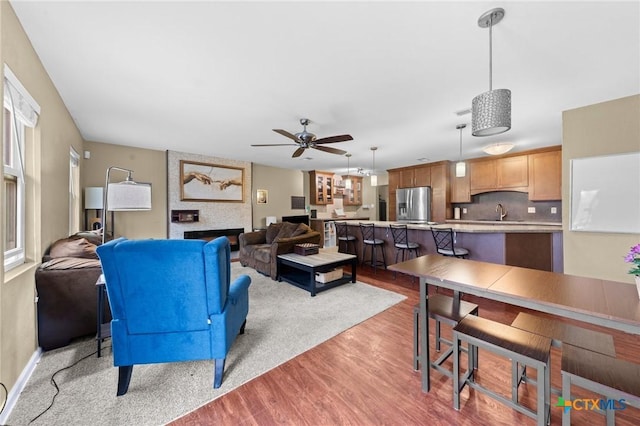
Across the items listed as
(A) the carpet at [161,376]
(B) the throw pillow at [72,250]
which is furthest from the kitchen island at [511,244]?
(B) the throw pillow at [72,250]

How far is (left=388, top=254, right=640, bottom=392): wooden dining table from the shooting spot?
1072 millimetres

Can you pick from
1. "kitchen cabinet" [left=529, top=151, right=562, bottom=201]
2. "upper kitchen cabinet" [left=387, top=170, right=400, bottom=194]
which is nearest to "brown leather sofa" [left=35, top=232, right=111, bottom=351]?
"upper kitchen cabinet" [left=387, top=170, right=400, bottom=194]

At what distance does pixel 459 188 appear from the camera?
20.9ft

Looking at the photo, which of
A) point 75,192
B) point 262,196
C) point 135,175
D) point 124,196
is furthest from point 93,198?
point 262,196

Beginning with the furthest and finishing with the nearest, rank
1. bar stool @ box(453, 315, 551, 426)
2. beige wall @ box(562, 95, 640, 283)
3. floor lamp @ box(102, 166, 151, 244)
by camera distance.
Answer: beige wall @ box(562, 95, 640, 283) → floor lamp @ box(102, 166, 151, 244) → bar stool @ box(453, 315, 551, 426)

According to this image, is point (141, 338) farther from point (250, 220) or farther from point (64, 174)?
point (250, 220)

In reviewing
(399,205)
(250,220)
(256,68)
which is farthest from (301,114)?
(399,205)

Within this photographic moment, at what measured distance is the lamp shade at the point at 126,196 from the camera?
7.82 feet

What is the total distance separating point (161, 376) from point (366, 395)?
1.52 metres

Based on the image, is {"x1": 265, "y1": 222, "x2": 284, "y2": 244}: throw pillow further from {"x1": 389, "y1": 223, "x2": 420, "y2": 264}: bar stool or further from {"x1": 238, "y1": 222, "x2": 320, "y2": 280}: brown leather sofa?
{"x1": 389, "y1": 223, "x2": 420, "y2": 264}: bar stool

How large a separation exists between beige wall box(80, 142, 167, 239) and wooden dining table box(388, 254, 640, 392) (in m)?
5.50

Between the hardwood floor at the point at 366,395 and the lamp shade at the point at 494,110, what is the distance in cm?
181

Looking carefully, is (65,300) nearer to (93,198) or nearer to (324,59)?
(93,198)

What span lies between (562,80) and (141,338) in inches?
167
